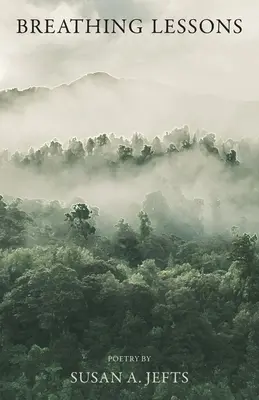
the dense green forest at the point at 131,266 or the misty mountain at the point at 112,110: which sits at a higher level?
the misty mountain at the point at 112,110

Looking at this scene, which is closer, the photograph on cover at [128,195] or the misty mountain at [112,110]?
the photograph on cover at [128,195]

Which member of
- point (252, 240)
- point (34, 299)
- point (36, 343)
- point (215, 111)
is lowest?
point (36, 343)

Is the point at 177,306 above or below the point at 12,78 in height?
below

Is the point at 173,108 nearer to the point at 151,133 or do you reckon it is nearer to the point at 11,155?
the point at 151,133

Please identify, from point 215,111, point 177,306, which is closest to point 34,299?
point 177,306

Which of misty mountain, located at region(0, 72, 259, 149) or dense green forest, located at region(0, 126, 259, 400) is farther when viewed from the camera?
misty mountain, located at region(0, 72, 259, 149)

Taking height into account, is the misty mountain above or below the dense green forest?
above
